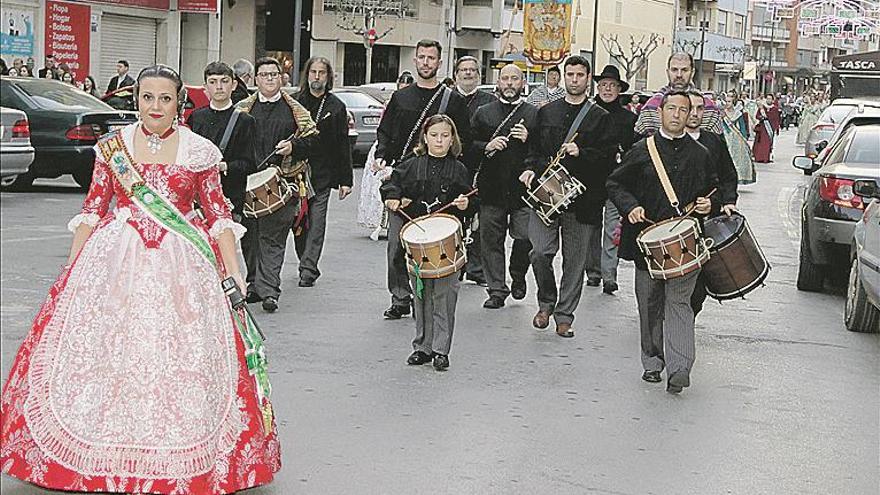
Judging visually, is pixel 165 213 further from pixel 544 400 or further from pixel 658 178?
pixel 658 178

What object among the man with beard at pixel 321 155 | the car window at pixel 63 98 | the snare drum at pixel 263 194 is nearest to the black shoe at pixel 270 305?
the snare drum at pixel 263 194

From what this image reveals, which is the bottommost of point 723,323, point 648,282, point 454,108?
point 723,323

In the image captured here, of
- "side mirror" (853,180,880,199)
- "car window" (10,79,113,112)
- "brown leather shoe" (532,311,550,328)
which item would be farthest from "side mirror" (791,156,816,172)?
"car window" (10,79,113,112)

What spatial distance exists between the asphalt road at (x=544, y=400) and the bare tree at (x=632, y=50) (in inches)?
352

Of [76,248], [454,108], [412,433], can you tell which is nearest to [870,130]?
[454,108]

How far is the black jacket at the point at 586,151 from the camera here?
1032 centimetres

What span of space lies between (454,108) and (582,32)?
32.3 ft

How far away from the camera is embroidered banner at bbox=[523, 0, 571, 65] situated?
2427 cm

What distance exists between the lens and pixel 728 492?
21.7ft

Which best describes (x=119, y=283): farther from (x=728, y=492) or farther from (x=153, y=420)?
(x=728, y=492)

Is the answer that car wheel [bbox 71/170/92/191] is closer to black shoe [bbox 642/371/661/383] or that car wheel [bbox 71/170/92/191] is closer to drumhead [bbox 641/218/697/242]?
black shoe [bbox 642/371/661/383]

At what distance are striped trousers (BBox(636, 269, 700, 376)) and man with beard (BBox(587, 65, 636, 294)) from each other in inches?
65.4

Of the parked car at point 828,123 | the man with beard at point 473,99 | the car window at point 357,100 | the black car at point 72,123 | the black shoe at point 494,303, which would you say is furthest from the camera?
the car window at point 357,100

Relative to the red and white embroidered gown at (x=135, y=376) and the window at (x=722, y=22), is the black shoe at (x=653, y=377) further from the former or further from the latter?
the window at (x=722, y=22)
